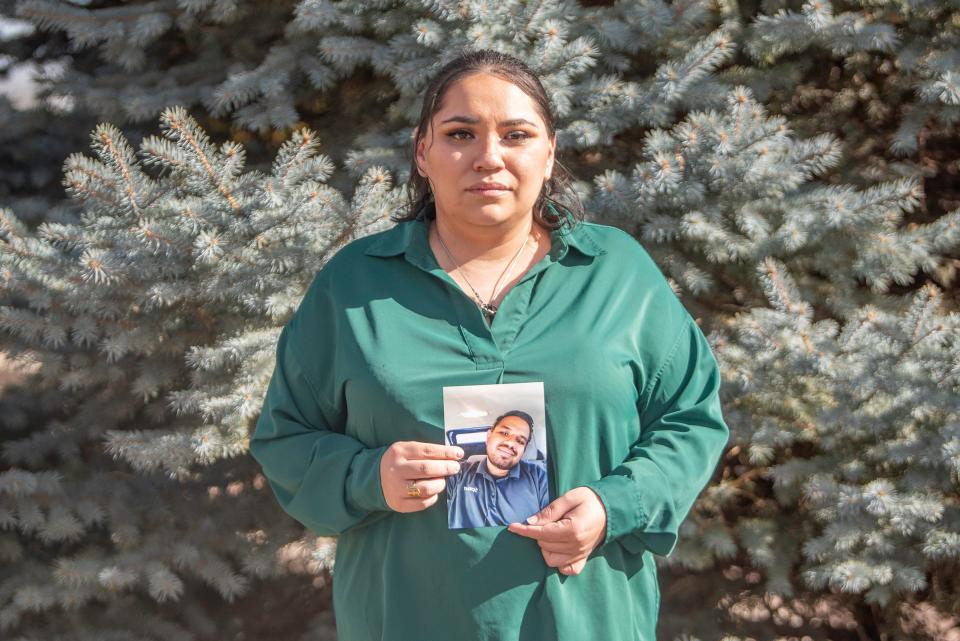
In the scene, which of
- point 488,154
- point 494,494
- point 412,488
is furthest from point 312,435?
point 488,154

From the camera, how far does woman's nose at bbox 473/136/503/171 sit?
1792mm

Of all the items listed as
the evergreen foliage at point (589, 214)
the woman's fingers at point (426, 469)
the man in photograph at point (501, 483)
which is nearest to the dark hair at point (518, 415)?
the man in photograph at point (501, 483)

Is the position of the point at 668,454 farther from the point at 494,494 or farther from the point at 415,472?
the point at 415,472

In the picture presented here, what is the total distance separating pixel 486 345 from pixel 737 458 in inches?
88.1

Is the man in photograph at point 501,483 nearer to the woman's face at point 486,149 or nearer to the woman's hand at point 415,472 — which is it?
the woman's hand at point 415,472

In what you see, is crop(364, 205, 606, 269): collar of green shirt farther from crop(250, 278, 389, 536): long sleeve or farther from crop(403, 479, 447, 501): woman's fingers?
crop(403, 479, 447, 501): woman's fingers

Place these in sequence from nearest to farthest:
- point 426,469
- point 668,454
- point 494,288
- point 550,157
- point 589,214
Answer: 1. point 426,469
2. point 668,454
3. point 494,288
4. point 550,157
5. point 589,214

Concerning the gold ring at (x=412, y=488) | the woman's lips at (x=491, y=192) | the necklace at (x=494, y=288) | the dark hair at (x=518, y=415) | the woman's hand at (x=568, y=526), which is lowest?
the woman's hand at (x=568, y=526)

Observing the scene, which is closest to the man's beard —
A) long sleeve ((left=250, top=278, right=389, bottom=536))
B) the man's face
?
the man's face

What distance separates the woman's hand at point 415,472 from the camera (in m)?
1.66

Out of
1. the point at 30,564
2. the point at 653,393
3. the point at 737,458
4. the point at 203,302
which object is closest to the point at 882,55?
the point at 737,458

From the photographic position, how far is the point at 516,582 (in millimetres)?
1724

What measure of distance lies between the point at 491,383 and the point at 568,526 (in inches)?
11.4

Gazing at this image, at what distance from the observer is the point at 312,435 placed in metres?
1.87
